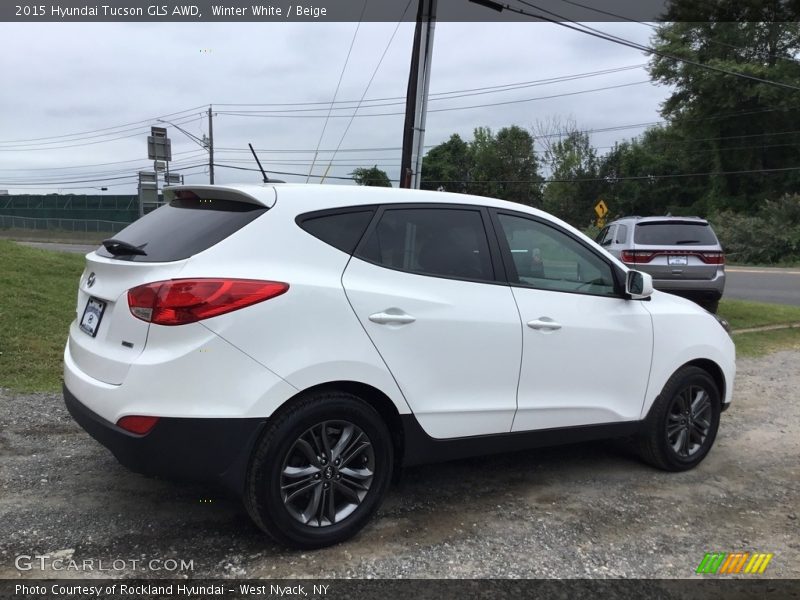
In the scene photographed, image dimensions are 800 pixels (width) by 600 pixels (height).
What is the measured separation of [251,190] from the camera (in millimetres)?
3105

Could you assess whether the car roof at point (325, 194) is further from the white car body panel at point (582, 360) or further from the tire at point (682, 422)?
the tire at point (682, 422)

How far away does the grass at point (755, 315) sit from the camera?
10766mm

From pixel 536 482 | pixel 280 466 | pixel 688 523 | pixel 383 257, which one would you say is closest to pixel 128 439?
pixel 280 466

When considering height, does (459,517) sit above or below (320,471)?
below

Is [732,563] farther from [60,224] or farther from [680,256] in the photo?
[60,224]

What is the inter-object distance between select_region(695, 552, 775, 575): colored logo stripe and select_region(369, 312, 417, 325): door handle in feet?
5.91

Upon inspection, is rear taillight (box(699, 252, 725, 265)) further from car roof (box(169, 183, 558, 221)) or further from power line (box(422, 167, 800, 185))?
power line (box(422, 167, 800, 185))

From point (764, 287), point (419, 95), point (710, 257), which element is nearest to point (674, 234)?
point (710, 257)

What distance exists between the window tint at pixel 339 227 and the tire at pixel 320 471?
73 cm

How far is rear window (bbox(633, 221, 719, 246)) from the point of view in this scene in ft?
32.4

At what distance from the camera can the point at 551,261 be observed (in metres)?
3.92

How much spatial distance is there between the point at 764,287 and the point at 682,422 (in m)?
16.7

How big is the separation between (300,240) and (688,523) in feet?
8.53

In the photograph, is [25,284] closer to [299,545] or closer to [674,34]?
[299,545]
